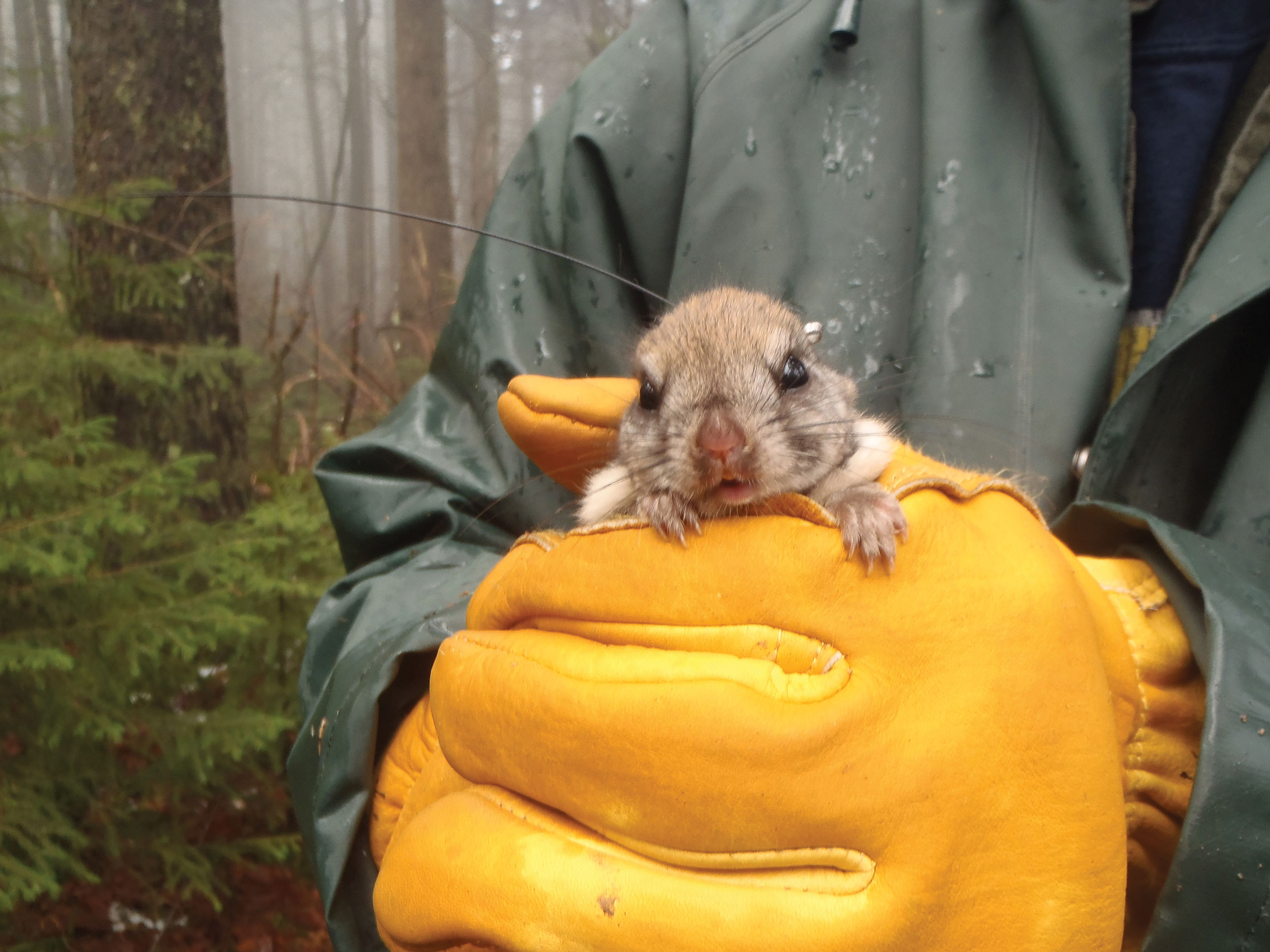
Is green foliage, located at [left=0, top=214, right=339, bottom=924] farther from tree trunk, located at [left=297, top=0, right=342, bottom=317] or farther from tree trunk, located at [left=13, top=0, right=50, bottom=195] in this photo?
tree trunk, located at [left=297, top=0, right=342, bottom=317]

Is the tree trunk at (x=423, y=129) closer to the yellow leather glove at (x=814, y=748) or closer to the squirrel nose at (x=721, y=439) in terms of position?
the squirrel nose at (x=721, y=439)

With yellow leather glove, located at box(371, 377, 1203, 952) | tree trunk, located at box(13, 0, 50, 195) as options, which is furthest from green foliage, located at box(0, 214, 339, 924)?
yellow leather glove, located at box(371, 377, 1203, 952)

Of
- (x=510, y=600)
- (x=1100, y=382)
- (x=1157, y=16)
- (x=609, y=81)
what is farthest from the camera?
(x=609, y=81)

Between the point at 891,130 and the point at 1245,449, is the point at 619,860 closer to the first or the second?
the point at 1245,449

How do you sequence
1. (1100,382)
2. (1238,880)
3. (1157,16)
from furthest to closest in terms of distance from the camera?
(1157,16) < (1100,382) < (1238,880)

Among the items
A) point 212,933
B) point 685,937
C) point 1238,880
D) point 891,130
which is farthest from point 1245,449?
point 212,933
